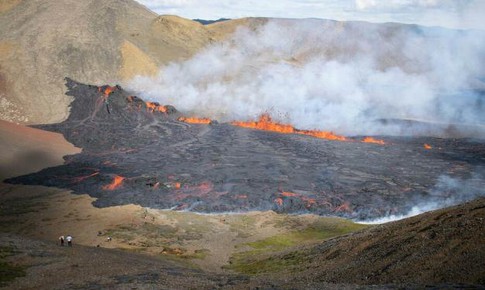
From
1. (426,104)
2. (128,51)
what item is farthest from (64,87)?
(426,104)

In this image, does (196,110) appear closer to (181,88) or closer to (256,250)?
(181,88)

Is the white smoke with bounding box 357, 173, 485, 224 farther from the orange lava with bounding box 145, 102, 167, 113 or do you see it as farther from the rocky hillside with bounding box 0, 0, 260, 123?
the rocky hillside with bounding box 0, 0, 260, 123

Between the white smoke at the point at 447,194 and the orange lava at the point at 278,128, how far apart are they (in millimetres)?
37275

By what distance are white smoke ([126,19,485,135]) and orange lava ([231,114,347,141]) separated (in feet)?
10.8

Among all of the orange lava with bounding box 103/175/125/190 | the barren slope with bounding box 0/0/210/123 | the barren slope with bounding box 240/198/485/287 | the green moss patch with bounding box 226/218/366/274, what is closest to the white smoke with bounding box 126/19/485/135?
the barren slope with bounding box 0/0/210/123

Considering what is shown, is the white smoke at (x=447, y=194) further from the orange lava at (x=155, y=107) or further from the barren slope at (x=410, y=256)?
the orange lava at (x=155, y=107)

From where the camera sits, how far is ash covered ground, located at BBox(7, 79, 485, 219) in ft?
239

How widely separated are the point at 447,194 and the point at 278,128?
55.8 metres

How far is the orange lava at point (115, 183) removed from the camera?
7870cm

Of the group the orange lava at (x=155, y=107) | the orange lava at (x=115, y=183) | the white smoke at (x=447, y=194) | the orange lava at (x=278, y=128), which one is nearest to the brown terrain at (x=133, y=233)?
the orange lava at (x=115, y=183)

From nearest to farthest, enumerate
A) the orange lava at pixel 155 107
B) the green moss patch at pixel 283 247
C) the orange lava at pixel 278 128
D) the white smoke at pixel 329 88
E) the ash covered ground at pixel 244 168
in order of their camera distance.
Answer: the green moss patch at pixel 283 247 → the ash covered ground at pixel 244 168 → the orange lava at pixel 278 128 → the orange lava at pixel 155 107 → the white smoke at pixel 329 88

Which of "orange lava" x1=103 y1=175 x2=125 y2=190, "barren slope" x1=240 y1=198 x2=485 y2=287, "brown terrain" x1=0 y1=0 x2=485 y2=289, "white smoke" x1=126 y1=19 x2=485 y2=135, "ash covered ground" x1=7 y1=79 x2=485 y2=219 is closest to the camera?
"barren slope" x1=240 y1=198 x2=485 y2=287

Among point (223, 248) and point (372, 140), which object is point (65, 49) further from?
point (223, 248)

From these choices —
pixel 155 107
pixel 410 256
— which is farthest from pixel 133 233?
pixel 155 107
